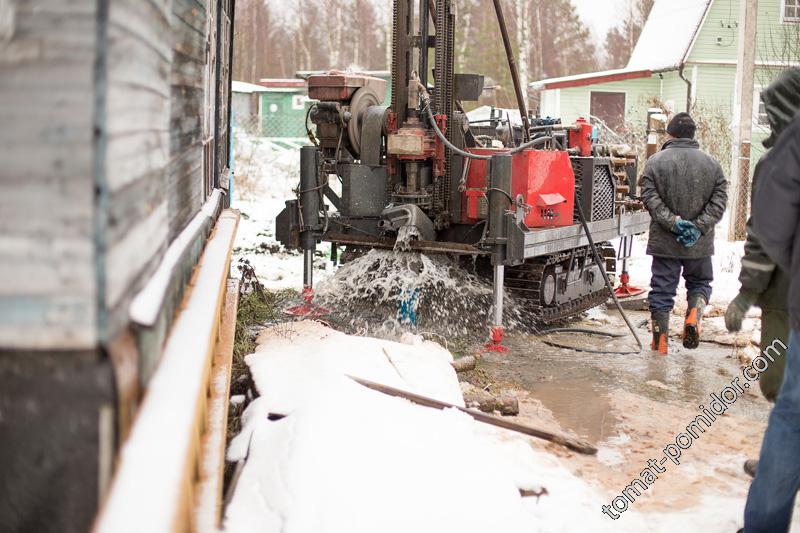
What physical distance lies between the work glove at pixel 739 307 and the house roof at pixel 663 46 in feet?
76.6

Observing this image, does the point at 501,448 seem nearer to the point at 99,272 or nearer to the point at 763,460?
the point at 763,460

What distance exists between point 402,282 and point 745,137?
8796 millimetres

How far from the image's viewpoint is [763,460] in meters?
3.41

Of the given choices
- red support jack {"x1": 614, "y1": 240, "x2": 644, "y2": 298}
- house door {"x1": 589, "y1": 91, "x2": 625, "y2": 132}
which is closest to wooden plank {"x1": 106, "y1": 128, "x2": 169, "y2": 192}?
red support jack {"x1": 614, "y1": 240, "x2": 644, "y2": 298}

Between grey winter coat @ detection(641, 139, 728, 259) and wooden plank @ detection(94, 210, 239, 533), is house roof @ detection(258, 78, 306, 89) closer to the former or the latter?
grey winter coat @ detection(641, 139, 728, 259)

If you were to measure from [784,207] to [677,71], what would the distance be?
25.1 m

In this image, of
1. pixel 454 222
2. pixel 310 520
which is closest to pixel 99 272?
pixel 310 520

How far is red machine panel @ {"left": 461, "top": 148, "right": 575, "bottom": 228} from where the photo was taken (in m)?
7.89

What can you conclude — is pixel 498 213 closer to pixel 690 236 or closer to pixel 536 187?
pixel 536 187

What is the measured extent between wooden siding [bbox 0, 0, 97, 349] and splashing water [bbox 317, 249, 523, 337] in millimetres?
6072

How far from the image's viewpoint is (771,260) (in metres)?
4.05

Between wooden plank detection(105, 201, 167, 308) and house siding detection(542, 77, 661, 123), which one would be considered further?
house siding detection(542, 77, 661, 123)

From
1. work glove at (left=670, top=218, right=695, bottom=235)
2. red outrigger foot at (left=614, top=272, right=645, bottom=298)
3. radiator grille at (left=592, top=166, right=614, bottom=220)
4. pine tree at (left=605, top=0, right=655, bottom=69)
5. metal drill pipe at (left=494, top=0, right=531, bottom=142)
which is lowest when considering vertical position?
red outrigger foot at (left=614, top=272, right=645, bottom=298)

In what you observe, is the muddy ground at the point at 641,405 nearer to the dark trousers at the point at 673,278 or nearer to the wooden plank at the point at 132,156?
the dark trousers at the point at 673,278
